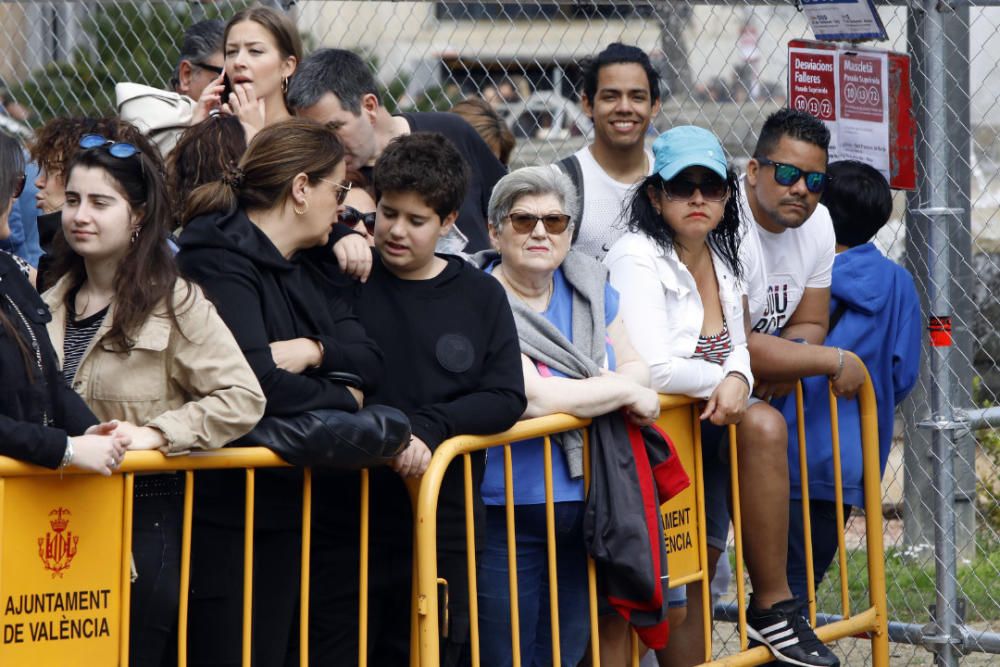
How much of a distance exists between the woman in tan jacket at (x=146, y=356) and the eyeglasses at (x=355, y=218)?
0.91 meters

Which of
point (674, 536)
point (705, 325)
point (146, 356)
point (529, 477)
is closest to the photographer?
point (146, 356)

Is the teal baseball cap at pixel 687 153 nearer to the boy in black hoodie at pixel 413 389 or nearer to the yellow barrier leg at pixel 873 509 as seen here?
the boy in black hoodie at pixel 413 389

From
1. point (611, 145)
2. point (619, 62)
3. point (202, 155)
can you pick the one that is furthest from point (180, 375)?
point (619, 62)

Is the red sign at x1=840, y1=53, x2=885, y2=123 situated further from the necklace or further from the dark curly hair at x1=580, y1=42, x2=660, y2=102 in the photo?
the necklace

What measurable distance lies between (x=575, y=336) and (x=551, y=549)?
0.63 meters

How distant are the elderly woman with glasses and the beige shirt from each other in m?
0.91

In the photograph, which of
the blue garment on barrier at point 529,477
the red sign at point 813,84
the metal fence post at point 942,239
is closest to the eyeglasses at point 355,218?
the blue garment on barrier at point 529,477

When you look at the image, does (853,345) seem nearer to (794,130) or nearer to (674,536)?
(794,130)

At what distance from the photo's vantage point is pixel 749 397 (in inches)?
190

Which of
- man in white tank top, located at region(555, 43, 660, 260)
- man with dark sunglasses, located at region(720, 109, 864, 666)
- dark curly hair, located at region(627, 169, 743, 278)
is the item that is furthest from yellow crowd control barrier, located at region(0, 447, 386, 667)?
man with dark sunglasses, located at region(720, 109, 864, 666)

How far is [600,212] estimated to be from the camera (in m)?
5.09

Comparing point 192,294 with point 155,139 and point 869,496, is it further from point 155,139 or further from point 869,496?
point 869,496

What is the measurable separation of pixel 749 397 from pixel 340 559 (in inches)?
62.8

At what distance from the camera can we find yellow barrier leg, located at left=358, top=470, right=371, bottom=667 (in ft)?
12.6
